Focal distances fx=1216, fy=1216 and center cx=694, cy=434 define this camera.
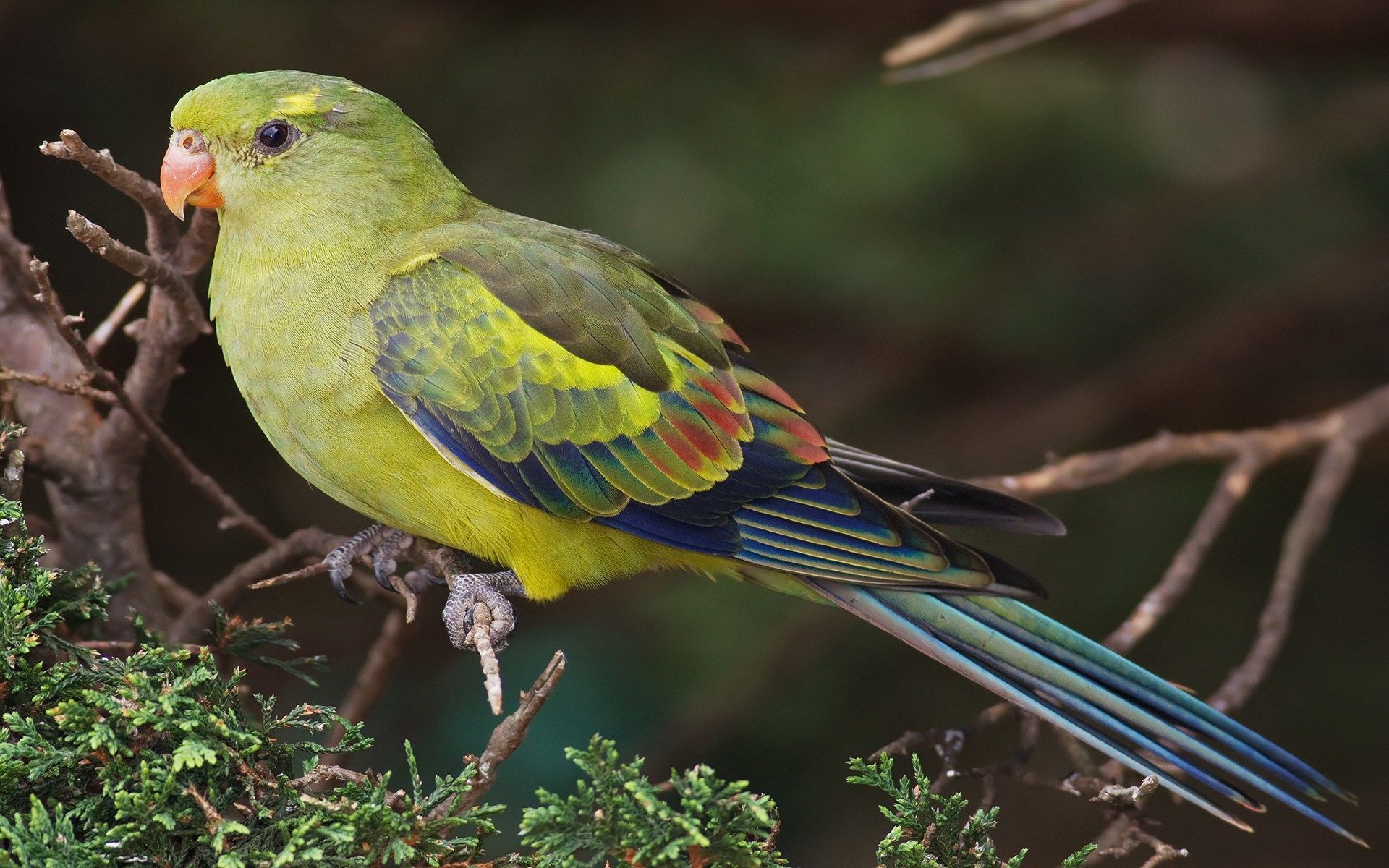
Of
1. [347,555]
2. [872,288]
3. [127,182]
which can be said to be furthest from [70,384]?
[872,288]

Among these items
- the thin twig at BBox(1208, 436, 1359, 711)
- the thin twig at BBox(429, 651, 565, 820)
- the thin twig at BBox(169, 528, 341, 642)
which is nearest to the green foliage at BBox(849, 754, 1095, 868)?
the thin twig at BBox(429, 651, 565, 820)

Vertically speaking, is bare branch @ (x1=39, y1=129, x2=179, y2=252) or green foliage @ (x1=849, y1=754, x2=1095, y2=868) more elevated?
bare branch @ (x1=39, y1=129, x2=179, y2=252)

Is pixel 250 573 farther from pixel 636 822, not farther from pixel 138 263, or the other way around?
pixel 636 822

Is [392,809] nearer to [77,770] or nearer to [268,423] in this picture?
[77,770]

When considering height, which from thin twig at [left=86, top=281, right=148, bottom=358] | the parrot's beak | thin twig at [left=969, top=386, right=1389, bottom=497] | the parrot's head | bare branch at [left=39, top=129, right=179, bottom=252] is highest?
thin twig at [left=969, top=386, right=1389, bottom=497]

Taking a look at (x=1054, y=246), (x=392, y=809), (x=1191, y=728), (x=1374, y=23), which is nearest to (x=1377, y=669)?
(x=1054, y=246)

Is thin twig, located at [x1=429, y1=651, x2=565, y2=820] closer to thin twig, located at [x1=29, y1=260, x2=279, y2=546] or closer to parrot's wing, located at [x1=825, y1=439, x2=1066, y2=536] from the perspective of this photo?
thin twig, located at [x1=29, y1=260, x2=279, y2=546]

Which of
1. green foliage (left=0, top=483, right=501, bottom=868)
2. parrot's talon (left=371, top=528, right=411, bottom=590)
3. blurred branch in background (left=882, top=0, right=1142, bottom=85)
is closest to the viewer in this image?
green foliage (left=0, top=483, right=501, bottom=868)
